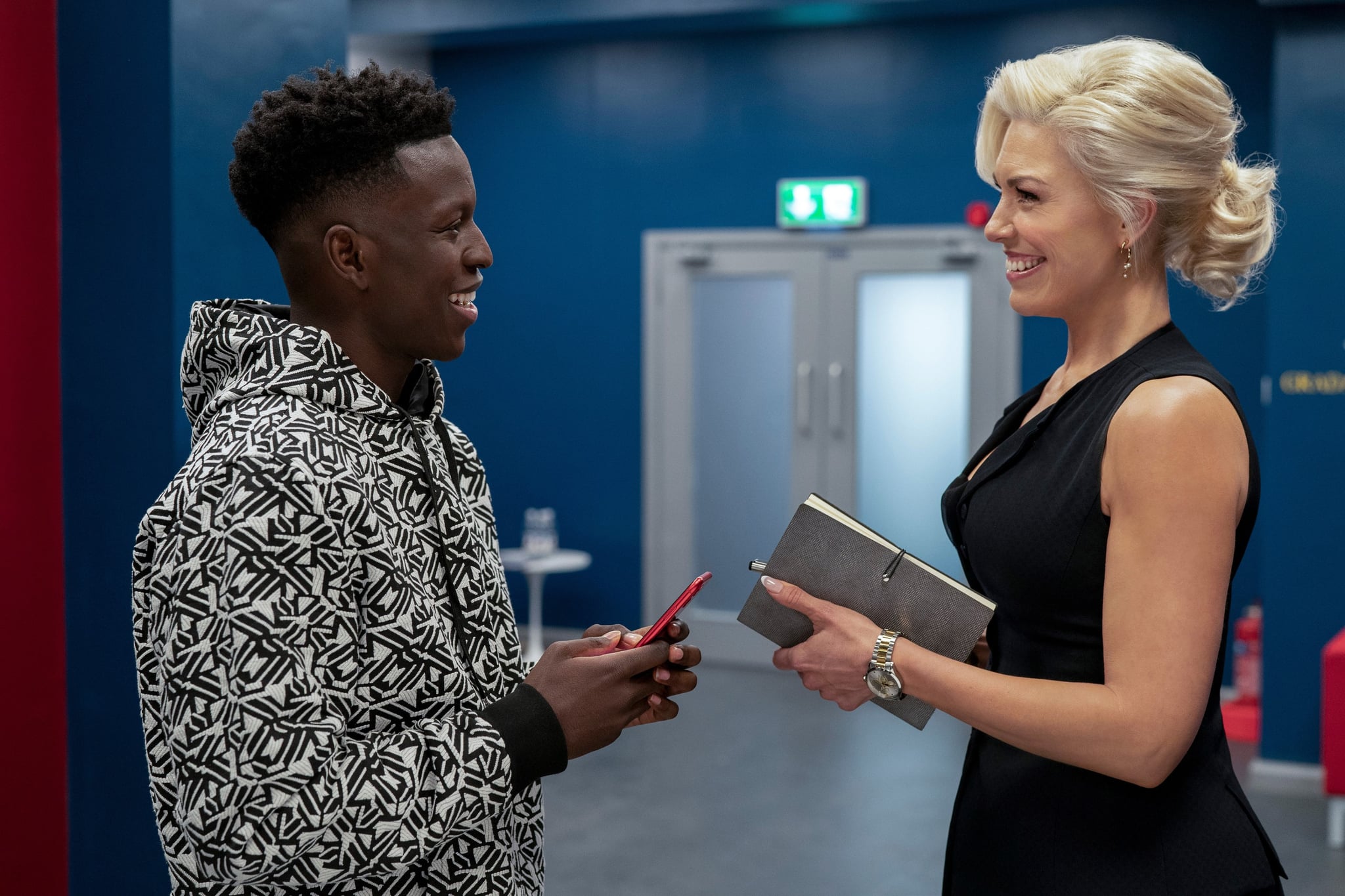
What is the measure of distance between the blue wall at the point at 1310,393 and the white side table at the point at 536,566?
3383mm

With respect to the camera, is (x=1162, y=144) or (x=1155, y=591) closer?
(x=1155, y=591)

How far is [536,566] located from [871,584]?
5.19 m

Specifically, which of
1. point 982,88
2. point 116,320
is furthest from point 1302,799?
point 116,320

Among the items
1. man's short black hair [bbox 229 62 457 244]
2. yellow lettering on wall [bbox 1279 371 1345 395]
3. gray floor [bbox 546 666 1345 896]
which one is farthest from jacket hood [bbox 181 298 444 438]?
yellow lettering on wall [bbox 1279 371 1345 395]

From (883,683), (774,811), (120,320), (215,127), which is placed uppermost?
(215,127)

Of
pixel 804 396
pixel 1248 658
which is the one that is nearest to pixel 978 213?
pixel 804 396

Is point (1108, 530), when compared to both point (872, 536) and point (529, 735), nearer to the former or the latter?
point (872, 536)

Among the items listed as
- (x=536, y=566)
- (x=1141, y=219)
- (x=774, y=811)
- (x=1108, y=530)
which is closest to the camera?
(x=1108, y=530)

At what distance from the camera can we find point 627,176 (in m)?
7.27

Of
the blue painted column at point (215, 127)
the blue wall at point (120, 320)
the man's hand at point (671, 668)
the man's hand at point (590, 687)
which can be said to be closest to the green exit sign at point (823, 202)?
the blue painted column at point (215, 127)

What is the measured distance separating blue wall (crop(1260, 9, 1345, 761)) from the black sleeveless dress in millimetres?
3854

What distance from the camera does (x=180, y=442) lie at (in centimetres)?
245

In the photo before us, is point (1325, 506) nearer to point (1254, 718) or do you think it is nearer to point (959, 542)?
point (1254, 718)

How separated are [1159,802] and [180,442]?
6.09 feet
